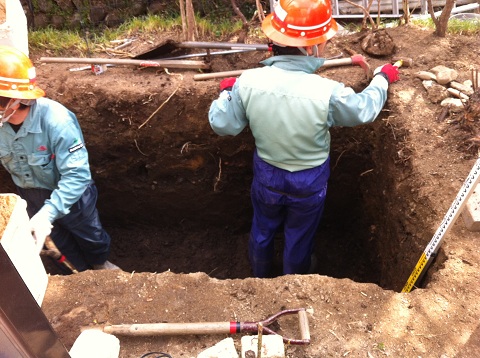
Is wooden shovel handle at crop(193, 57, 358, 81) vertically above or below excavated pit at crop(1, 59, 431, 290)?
above

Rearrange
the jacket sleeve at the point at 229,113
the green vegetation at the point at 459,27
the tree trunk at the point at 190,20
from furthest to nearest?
the green vegetation at the point at 459,27 < the tree trunk at the point at 190,20 < the jacket sleeve at the point at 229,113

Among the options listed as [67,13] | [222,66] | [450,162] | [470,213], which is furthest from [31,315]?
[67,13]

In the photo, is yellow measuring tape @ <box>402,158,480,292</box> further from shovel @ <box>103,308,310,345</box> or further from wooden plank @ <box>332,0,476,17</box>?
wooden plank @ <box>332,0,476,17</box>

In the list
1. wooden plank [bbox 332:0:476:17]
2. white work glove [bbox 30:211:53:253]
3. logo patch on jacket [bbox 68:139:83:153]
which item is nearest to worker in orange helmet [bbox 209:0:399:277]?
logo patch on jacket [bbox 68:139:83:153]

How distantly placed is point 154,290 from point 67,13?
4.27 m

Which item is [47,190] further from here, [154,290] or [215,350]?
[215,350]

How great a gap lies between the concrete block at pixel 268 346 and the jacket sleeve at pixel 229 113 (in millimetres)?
1305

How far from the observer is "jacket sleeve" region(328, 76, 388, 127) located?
2549 millimetres

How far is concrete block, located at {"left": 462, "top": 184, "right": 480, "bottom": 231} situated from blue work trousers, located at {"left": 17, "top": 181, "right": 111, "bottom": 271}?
8.57ft

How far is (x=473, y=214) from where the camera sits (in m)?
2.54

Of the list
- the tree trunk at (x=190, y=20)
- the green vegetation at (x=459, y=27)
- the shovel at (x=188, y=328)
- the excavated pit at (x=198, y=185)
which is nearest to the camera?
the shovel at (x=188, y=328)

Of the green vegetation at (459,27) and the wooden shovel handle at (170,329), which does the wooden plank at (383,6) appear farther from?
the wooden shovel handle at (170,329)

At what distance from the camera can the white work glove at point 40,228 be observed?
255 cm

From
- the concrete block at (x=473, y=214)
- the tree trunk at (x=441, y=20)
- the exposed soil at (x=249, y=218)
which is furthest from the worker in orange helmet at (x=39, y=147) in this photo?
the tree trunk at (x=441, y=20)
